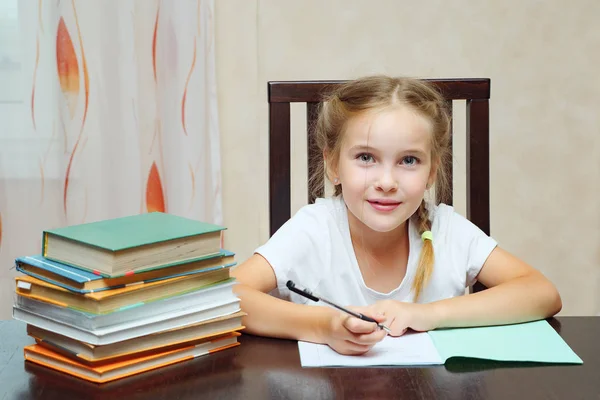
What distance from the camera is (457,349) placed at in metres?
0.94

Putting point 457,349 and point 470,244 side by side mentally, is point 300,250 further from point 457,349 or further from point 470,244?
point 457,349

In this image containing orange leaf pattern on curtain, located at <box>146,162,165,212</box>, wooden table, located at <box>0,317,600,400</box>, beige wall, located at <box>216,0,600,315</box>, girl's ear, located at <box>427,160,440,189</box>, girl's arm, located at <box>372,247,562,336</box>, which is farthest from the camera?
beige wall, located at <box>216,0,600,315</box>

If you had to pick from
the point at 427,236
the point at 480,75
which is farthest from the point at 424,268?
the point at 480,75

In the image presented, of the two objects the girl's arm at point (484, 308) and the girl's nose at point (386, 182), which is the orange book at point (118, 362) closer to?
the girl's arm at point (484, 308)

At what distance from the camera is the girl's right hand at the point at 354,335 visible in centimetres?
92

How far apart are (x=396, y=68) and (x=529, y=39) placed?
42 cm

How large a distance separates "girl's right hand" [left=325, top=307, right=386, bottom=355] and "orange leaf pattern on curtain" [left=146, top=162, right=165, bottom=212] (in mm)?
1307

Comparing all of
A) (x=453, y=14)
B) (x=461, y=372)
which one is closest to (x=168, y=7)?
(x=453, y=14)

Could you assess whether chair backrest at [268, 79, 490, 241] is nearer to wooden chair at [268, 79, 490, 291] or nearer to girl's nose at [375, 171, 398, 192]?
wooden chair at [268, 79, 490, 291]

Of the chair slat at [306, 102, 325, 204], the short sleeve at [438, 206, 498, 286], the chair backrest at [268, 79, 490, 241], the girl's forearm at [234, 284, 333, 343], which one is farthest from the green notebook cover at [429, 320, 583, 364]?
the chair slat at [306, 102, 325, 204]

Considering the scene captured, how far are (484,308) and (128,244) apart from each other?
0.51m

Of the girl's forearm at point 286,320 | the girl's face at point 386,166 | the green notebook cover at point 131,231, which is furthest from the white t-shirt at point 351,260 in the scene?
the green notebook cover at point 131,231

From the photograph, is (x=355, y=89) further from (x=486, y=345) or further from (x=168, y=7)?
(x=168, y=7)

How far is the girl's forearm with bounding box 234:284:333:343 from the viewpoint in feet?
3.26
